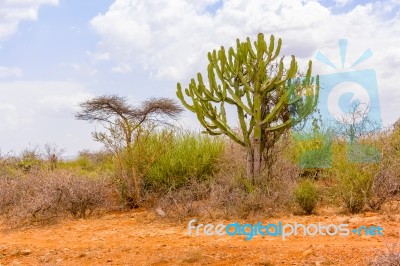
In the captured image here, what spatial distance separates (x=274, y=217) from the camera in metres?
8.45

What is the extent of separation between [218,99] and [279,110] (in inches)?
44.8

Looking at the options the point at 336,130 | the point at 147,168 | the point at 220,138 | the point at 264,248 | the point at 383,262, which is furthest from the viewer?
the point at 336,130

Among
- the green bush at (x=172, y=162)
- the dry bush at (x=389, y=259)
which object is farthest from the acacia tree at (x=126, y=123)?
the dry bush at (x=389, y=259)

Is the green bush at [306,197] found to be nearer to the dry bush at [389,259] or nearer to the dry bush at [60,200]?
the dry bush at [389,259]

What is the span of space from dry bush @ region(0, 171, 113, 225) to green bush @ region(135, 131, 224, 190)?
0.97 meters

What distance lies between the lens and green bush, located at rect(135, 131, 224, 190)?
1105 centimetres

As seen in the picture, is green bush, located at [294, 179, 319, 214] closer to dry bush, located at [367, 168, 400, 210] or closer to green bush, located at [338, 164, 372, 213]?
green bush, located at [338, 164, 372, 213]

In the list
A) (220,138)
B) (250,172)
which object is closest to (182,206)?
(250,172)

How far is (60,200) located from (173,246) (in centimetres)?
374

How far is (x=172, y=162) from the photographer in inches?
434

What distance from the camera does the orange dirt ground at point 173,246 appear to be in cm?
611

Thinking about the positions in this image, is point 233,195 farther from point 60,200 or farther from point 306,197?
point 60,200

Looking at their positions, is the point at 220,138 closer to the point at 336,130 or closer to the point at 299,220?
the point at 336,130

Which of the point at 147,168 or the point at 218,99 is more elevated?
the point at 218,99
